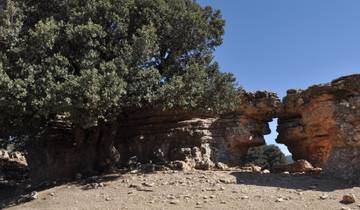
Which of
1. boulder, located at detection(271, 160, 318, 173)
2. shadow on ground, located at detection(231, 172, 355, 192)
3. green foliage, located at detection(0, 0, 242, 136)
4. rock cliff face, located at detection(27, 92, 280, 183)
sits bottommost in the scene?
shadow on ground, located at detection(231, 172, 355, 192)

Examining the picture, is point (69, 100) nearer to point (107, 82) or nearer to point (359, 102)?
point (107, 82)

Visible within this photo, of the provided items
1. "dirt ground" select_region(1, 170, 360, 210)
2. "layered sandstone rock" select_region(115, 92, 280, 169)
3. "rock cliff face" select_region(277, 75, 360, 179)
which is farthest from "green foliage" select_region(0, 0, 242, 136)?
"rock cliff face" select_region(277, 75, 360, 179)

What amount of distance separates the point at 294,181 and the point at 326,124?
4.21 meters

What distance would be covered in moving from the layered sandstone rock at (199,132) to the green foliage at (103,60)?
4.83 ft

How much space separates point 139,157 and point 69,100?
6323 mm

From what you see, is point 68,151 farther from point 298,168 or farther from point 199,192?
point 298,168

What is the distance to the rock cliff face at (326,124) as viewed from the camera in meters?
13.5

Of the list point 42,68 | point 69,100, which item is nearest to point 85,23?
point 42,68

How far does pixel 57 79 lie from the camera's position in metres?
14.0

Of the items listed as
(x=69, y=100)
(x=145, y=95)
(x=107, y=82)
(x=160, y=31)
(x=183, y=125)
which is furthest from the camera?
(x=183, y=125)

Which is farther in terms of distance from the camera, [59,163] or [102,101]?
[59,163]

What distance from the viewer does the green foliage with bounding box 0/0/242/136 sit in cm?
1339

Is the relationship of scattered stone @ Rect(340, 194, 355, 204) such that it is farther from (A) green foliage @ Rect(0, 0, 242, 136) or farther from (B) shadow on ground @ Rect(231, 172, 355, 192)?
(A) green foliage @ Rect(0, 0, 242, 136)

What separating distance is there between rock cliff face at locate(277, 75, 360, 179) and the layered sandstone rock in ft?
2.81
